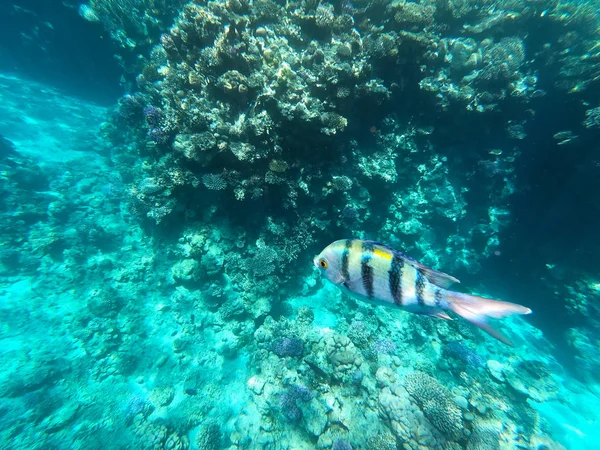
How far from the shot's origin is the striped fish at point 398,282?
1821mm

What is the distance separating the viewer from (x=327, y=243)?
741 cm

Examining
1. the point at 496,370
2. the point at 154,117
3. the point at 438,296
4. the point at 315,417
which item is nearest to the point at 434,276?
the point at 438,296

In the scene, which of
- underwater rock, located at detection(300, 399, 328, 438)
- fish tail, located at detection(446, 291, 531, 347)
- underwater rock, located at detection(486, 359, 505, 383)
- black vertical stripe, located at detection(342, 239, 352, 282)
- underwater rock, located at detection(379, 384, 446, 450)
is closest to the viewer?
fish tail, located at detection(446, 291, 531, 347)

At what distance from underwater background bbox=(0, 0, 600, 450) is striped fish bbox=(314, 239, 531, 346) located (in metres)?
4.29

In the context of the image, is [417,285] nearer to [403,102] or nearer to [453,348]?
[403,102]

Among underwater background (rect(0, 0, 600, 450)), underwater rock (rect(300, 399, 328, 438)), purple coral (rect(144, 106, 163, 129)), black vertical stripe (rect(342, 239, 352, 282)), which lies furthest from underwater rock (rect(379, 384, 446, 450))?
purple coral (rect(144, 106, 163, 129))

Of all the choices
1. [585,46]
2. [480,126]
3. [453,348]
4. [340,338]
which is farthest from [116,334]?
[585,46]

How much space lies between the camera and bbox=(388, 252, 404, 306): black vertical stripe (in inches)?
78.7

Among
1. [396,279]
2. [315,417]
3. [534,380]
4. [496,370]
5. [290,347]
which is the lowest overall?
[315,417]

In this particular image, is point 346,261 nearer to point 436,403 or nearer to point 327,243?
point 436,403

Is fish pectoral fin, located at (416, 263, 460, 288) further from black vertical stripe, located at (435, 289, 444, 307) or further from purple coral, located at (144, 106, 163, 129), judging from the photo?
purple coral, located at (144, 106, 163, 129)

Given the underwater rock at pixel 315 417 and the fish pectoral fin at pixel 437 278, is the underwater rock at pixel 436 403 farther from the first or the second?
the fish pectoral fin at pixel 437 278

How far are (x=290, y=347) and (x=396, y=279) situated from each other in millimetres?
5397

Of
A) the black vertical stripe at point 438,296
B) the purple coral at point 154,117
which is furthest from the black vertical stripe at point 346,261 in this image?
the purple coral at point 154,117
